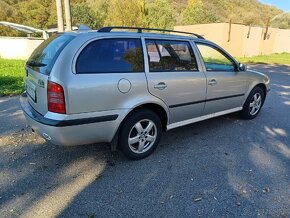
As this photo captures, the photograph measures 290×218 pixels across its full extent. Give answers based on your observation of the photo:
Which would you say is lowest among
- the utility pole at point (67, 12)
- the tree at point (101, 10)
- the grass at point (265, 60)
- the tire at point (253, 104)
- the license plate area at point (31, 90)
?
the grass at point (265, 60)

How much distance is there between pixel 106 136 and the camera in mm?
3281

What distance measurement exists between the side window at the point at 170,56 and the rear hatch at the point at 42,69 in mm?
1090

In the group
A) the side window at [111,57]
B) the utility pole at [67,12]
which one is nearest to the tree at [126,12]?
the utility pole at [67,12]

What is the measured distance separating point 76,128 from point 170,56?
1.73m

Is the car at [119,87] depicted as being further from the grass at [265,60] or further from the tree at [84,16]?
the tree at [84,16]

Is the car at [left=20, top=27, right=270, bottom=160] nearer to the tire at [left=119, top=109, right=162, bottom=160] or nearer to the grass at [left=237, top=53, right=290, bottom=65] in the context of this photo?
the tire at [left=119, top=109, right=162, bottom=160]

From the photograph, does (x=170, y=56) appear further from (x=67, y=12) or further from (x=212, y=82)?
(x=67, y=12)

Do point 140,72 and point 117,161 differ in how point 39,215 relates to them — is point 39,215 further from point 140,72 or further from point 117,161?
point 140,72

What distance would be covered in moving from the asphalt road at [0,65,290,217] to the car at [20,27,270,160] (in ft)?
1.33

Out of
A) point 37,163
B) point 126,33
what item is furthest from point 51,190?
point 126,33

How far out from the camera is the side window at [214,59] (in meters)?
4.34

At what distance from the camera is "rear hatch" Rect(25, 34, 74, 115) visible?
3.01 metres

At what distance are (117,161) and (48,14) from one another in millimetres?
44766

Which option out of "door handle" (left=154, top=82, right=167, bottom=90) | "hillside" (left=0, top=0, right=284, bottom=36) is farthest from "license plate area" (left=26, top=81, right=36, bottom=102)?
"hillside" (left=0, top=0, right=284, bottom=36)
